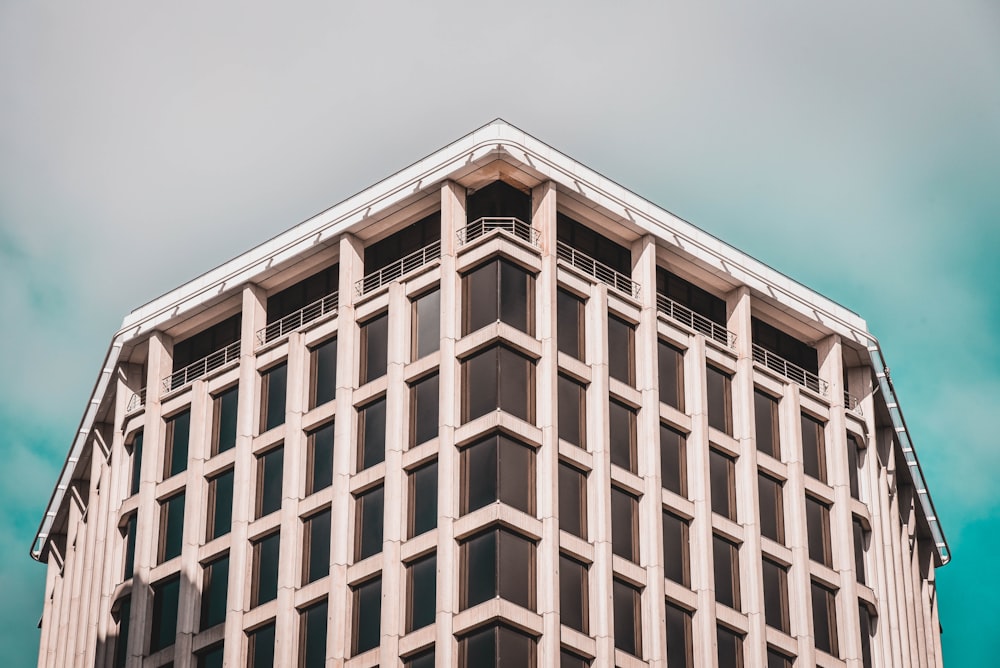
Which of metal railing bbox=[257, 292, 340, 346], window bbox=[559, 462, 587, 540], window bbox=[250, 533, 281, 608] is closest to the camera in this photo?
window bbox=[559, 462, 587, 540]

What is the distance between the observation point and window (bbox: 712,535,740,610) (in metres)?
97.9

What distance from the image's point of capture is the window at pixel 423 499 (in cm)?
9156

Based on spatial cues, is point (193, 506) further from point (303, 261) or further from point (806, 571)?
point (806, 571)

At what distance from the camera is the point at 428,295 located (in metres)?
97.0

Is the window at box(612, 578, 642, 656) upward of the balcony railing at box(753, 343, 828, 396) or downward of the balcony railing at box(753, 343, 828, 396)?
downward

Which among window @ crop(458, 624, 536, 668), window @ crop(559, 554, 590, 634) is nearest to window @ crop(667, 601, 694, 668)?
window @ crop(559, 554, 590, 634)

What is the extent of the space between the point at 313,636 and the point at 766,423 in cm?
2431

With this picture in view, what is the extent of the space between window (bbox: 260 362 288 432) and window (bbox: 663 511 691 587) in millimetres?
17806

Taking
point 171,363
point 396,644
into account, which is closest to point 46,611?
point 171,363

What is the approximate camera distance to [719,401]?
103000 millimetres

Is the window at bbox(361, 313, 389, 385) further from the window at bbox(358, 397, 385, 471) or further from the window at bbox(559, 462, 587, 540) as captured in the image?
the window at bbox(559, 462, 587, 540)

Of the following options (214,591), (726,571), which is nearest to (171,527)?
(214,591)

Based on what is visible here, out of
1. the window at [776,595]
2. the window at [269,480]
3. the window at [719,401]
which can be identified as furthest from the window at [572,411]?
the window at [269,480]

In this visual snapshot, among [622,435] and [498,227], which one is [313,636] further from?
[498,227]
